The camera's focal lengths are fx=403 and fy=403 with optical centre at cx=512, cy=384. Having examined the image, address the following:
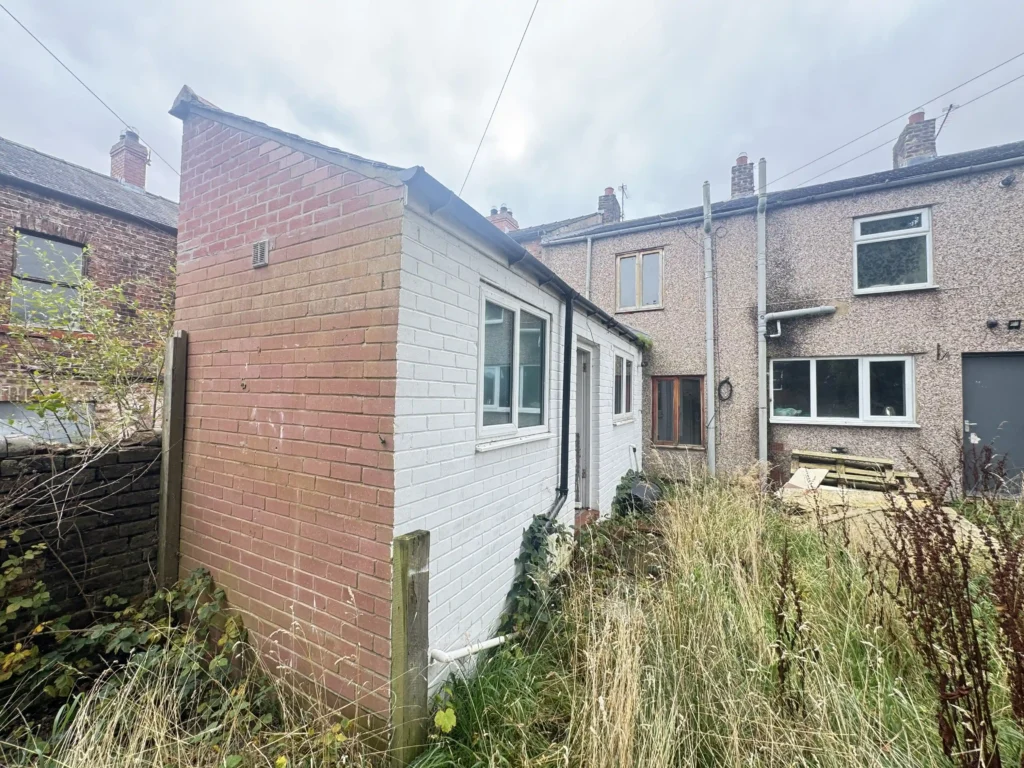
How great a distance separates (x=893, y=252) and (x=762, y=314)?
109 inches

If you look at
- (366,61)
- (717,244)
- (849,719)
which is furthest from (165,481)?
(717,244)

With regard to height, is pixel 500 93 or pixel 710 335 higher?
pixel 500 93

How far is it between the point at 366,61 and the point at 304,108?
1896 millimetres

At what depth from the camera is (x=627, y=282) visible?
37.8 feet

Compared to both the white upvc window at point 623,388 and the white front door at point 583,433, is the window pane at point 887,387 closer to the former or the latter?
the white upvc window at point 623,388

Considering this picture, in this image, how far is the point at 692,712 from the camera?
2.19 m

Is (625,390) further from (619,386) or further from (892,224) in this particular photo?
(892,224)

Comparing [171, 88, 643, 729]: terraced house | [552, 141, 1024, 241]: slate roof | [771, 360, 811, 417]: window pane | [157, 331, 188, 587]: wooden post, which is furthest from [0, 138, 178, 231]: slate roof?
[771, 360, 811, 417]: window pane

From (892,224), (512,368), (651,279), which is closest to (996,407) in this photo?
(892,224)

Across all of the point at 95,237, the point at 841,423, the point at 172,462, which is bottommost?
the point at 172,462

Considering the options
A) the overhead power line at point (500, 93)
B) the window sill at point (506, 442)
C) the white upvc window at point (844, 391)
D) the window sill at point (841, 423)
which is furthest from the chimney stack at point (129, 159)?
the window sill at point (841, 423)

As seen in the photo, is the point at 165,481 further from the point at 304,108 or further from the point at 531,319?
the point at 304,108

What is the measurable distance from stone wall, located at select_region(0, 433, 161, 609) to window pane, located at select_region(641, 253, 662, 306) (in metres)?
10.8

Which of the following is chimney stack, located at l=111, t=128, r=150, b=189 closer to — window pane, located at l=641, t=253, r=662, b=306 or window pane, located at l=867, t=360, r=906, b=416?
window pane, located at l=641, t=253, r=662, b=306
